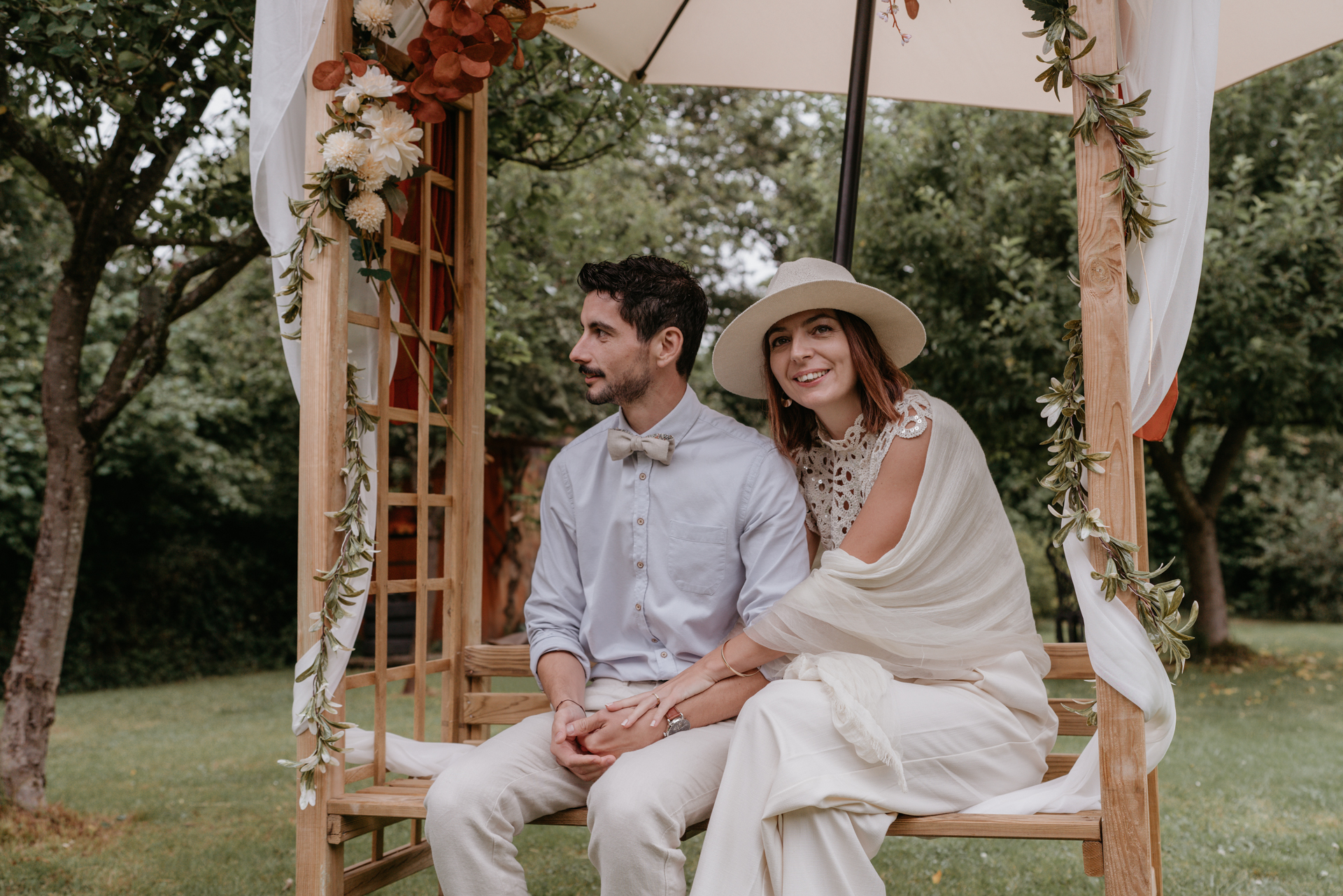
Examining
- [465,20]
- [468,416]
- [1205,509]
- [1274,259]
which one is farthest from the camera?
[1205,509]

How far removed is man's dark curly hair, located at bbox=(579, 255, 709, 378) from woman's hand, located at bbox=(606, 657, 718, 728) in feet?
2.48

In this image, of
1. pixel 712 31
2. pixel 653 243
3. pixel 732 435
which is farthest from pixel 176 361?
pixel 732 435

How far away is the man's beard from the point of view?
A: 2795 mm

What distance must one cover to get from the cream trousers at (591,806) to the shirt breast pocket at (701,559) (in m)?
0.36

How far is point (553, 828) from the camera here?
5125mm

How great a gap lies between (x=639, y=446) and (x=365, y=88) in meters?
1.10

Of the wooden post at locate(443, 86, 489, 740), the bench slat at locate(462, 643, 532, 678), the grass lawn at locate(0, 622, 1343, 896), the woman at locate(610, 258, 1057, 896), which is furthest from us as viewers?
the grass lawn at locate(0, 622, 1343, 896)

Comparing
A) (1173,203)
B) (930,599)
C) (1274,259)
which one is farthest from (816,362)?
(1274,259)

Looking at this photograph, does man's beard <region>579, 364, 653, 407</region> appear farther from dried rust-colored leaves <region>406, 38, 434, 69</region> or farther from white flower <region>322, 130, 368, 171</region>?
dried rust-colored leaves <region>406, 38, 434, 69</region>

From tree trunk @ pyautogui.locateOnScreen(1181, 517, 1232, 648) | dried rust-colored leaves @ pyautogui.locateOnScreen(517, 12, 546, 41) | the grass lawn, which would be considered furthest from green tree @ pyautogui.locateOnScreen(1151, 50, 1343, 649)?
dried rust-colored leaves @ pyautogui.locateOnScreen(517, 12, 546, 41)

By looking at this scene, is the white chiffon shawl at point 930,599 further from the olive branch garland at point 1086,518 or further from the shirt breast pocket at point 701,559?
the olive branch garland at point 1086,518

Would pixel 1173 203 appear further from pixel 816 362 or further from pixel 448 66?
pixel 448 66

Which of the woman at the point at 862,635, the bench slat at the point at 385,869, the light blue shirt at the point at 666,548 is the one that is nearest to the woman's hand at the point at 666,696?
the woman at the point at 862,635

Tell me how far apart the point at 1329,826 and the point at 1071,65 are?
410 centimetres
